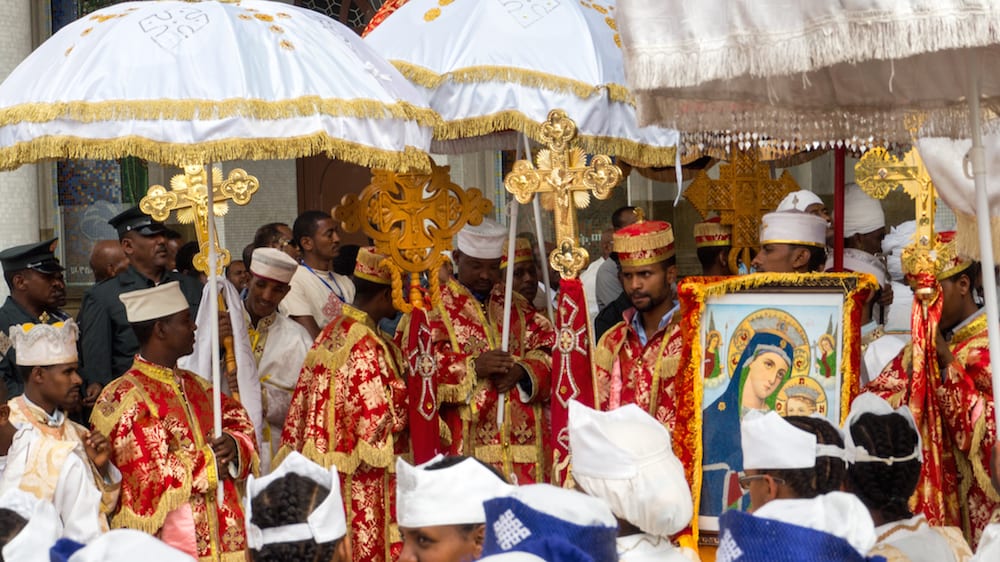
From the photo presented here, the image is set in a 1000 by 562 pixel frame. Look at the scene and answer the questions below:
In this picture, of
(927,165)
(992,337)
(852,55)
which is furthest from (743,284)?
(852,55)

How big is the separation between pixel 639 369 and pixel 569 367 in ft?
1.15

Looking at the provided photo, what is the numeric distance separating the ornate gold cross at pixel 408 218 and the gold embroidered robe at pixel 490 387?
46 centimetres

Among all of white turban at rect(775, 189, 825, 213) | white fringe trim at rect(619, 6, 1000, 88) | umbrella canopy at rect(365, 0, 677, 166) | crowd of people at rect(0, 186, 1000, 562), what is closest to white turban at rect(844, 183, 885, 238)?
crowd of people at rect(0, 186, 1000, 562)

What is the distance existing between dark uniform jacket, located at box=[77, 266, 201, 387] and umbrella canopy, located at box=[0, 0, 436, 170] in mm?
2437

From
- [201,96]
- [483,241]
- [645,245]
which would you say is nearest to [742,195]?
[645,245]

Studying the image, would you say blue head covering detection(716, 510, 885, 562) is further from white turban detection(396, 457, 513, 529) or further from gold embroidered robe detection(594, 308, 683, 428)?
gold embroidered robe detection(594, 308, 683, 428)

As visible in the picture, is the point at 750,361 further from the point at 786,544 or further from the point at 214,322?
the point at 786,544

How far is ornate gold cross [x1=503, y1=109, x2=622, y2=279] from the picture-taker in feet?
20.5

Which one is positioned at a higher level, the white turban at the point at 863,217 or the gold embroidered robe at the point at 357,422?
the white turban at the point at 863,217

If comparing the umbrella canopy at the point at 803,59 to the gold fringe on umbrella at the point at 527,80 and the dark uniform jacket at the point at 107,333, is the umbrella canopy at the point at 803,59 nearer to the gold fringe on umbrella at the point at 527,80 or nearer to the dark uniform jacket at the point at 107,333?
the gold fringe on umbrella at the point at 527,80

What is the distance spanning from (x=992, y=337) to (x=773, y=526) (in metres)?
1.81

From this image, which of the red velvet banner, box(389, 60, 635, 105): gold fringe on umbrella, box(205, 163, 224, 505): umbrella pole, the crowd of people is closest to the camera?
the crowd of people

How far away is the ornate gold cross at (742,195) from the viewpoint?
7590mm

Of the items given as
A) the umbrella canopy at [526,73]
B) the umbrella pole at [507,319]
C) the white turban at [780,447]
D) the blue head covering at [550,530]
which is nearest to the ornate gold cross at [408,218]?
the umbrella pole at [507,319]
